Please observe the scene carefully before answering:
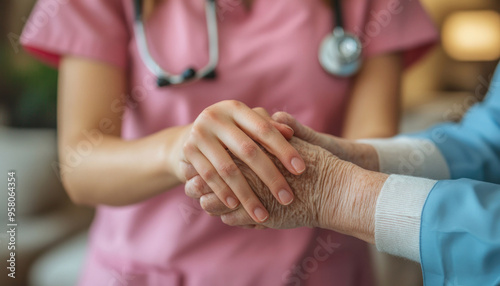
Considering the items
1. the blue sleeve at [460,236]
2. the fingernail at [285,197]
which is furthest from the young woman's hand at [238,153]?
the blue sleeve at [460,236]

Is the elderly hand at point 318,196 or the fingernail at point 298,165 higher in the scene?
the fingernail at point 298,165

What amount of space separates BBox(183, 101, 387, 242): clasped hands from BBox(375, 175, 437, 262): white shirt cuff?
0.05ft

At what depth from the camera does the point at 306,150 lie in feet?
1.37

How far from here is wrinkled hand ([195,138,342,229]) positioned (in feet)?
1.32

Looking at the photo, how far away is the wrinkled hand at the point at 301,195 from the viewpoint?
404 mm

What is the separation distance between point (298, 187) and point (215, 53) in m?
0.18

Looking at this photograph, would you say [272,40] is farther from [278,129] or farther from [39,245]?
[39,245]

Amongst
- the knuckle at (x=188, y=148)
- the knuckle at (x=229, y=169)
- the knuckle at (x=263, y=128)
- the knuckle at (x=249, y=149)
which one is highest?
the knuckle at (x=263, y=128)

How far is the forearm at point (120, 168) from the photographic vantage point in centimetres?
45

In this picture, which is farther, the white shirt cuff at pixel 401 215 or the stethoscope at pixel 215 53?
the stethoscope at pixel 215 53

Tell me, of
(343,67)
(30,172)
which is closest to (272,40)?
(343,67)

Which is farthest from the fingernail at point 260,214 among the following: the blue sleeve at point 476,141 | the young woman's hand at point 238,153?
the blue sleeve at point 476,141

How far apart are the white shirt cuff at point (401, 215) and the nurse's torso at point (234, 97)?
162 millimetres

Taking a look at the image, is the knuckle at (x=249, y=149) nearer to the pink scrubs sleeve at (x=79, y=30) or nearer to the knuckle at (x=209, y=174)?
the knuckle at (x=209, y=174)
